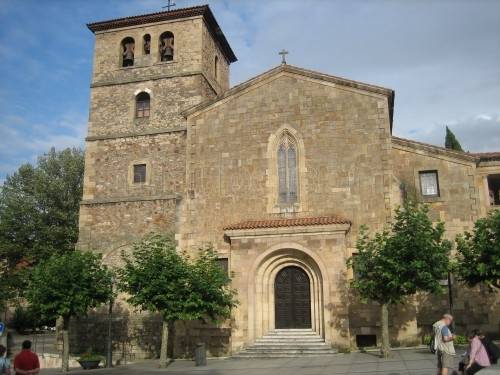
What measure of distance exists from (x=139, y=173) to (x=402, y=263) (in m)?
13.6

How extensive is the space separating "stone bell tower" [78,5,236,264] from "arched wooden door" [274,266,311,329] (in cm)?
586

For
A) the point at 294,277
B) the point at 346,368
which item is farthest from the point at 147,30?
the point at 346,368

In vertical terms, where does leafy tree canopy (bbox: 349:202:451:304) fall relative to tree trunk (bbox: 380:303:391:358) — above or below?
above

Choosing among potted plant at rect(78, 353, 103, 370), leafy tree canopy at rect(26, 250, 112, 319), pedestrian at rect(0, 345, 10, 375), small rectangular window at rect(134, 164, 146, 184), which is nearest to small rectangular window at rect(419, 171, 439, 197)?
small rectangular window at rect(134, 164, 146, 184)

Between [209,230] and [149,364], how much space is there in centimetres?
586

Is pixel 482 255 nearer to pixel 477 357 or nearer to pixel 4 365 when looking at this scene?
pixel 477 357

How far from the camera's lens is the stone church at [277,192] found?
20.2m

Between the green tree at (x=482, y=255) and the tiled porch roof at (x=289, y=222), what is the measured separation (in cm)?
434

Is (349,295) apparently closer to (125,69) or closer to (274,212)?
(274,212)

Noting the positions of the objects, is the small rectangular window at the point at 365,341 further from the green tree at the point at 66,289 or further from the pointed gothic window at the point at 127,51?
the pointed gothic window at the point at 127,51

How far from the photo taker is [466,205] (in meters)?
20.5

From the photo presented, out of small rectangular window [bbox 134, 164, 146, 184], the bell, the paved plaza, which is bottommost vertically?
A: the paved plaza

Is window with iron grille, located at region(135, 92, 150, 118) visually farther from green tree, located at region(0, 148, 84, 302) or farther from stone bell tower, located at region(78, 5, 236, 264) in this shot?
green tree, located at region(0, 148, 84, 302)

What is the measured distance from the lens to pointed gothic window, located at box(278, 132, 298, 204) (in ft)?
72.2
